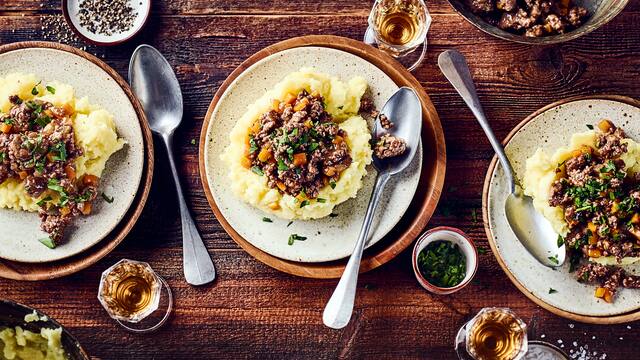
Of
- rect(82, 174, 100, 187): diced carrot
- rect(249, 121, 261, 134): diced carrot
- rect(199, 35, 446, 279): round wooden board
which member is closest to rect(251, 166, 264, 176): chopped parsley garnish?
rect(249, 121, 261, 134): diced carrot

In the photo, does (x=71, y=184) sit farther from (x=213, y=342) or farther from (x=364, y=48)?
(x=364, y=48)

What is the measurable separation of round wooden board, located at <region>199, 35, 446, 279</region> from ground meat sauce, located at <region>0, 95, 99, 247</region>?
2.70 ft

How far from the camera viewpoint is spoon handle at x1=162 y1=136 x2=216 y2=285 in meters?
4.36

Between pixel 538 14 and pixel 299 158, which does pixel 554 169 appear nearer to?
pixel 538 14

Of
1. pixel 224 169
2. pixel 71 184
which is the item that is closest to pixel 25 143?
pixel 71 184

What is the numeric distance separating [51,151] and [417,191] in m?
2.39

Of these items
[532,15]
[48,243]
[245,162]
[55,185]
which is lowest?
[48,243]

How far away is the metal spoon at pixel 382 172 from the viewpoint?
412 centimetres

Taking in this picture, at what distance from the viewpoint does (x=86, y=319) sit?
445cm

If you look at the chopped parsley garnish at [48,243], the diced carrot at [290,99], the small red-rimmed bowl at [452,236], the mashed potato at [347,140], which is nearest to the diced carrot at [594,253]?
the small red-rimmed bowl at [452,236]

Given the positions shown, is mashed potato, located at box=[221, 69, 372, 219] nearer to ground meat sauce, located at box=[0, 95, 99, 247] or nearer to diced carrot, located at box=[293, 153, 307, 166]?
diced carrot, located at box=[293, 153, 307, 166]

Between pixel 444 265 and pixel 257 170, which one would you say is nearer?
pixel 257 170

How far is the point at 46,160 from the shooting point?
4.11 meters

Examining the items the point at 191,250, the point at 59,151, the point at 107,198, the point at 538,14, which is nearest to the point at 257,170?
the point at 191,250
